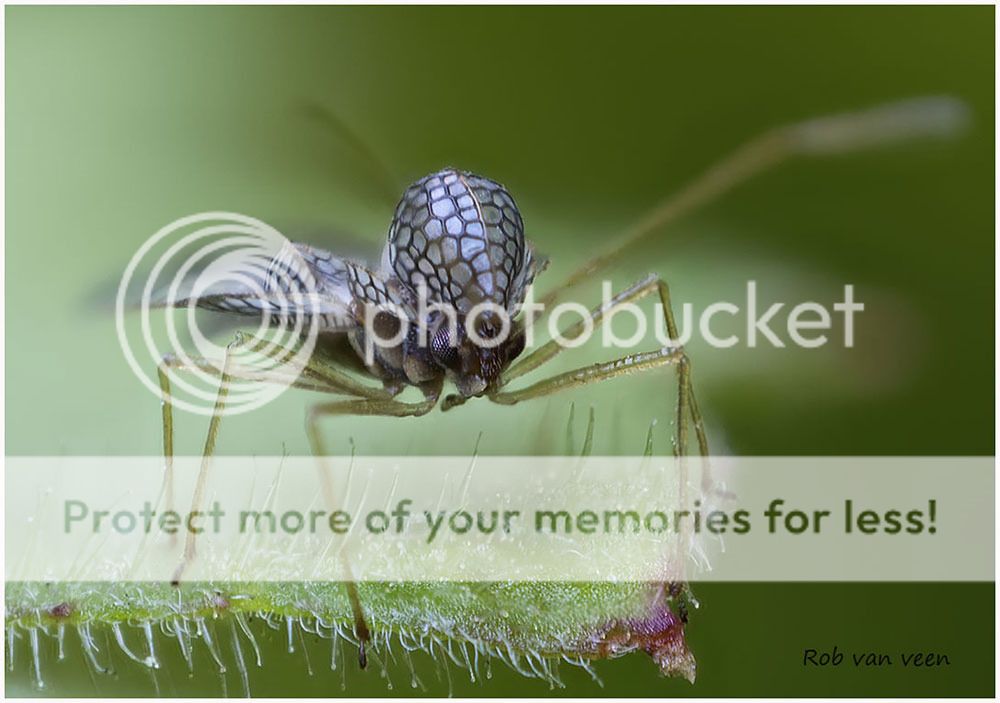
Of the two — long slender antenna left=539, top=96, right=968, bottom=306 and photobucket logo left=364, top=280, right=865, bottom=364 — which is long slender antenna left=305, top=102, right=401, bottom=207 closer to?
photobucket logo left=364, top=280, right=865, bottom=364

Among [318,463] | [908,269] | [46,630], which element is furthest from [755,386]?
[46,630]

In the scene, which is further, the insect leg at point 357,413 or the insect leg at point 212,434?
the insect leg at point 212,434

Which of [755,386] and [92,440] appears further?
[755,386]

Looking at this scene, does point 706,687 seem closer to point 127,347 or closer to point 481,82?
point 127,347

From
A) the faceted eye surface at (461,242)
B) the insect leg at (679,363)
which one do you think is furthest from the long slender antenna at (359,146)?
the insect leg at (679,363)

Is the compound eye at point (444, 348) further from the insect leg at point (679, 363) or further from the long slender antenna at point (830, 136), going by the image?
the long slender antenna at point (830, 136)

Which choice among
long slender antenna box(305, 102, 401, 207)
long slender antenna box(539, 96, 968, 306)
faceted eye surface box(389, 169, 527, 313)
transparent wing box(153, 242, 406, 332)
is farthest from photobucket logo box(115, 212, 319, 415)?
long slender antenna box(539, 96, 968, 306)

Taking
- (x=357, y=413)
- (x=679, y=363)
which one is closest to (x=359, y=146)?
(x=357, y=413)

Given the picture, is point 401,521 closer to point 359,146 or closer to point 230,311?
point 230,311
